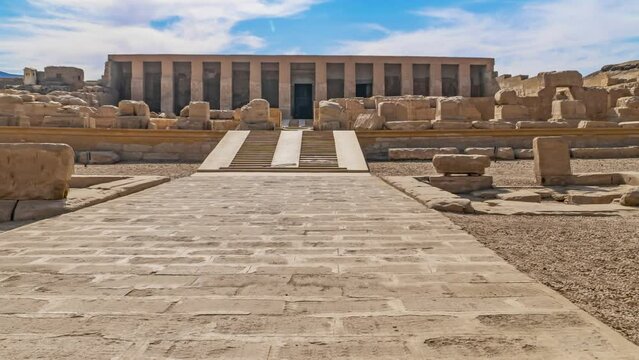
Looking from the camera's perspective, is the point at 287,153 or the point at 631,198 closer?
the point at 631,198

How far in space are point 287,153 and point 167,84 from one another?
78.1ft

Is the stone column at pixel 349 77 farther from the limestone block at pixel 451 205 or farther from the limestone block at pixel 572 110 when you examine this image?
the limestone block at pixel 451 205

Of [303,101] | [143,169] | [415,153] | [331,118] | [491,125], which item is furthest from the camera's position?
[303,101]

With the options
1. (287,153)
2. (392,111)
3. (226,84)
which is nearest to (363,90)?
(226,84)

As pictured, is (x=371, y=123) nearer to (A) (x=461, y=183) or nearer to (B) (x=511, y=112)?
(B) (x=511, y=112)

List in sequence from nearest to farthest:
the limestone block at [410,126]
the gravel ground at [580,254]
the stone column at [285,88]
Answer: the gravel ground at [580,254] → the limestone block at [410,126] → the stone column at [285,88]

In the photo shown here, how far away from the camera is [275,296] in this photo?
Answer: 2822mm

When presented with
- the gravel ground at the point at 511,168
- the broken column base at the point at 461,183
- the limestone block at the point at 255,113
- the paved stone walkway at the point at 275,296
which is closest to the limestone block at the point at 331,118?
the limestone block at the point at 255,113

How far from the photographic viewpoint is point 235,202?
686 cm

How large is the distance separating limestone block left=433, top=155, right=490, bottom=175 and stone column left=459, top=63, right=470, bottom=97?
27424mm

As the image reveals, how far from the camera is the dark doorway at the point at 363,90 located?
1404 inches

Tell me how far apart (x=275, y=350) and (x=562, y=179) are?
9090mm

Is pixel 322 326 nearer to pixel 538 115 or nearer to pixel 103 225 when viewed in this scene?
pixel 103 225

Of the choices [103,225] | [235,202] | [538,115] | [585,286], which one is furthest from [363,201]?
[538,115]
